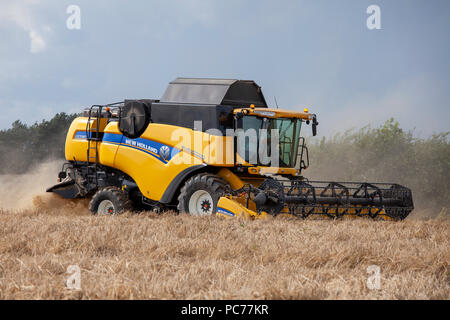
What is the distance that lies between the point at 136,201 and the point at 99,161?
1462 mm

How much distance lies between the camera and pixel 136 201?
12984 mm

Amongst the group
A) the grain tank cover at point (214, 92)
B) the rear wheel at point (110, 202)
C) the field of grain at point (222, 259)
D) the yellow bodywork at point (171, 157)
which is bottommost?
the rear wheel at point (110, 202)

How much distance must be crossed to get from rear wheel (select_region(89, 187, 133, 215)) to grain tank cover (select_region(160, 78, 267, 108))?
2.37m

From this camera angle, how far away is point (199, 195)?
10.9 metres

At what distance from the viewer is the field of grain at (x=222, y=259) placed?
4.27m

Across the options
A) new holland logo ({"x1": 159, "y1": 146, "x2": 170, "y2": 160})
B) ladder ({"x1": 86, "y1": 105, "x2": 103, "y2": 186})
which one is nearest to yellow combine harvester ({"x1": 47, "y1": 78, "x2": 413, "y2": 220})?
new holland logo ({"x1": 159, "y1": 146, "x2": 170, "y2": 160})

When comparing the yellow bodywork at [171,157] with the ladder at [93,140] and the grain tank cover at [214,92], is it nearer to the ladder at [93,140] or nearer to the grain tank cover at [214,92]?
the ladder at [93,140]

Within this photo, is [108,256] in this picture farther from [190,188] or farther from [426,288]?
[190,188]

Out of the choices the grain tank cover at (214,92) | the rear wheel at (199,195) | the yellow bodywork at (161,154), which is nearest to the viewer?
the rear wheel at (199,195)

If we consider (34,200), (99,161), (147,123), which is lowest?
(34,200)

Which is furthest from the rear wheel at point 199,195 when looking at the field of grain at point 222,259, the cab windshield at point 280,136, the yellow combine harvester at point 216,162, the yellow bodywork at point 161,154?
the field of grain at point 222,259

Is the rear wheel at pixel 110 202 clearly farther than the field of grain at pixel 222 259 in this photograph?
Yes

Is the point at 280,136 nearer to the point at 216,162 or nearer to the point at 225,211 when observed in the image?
the point at 216,162
